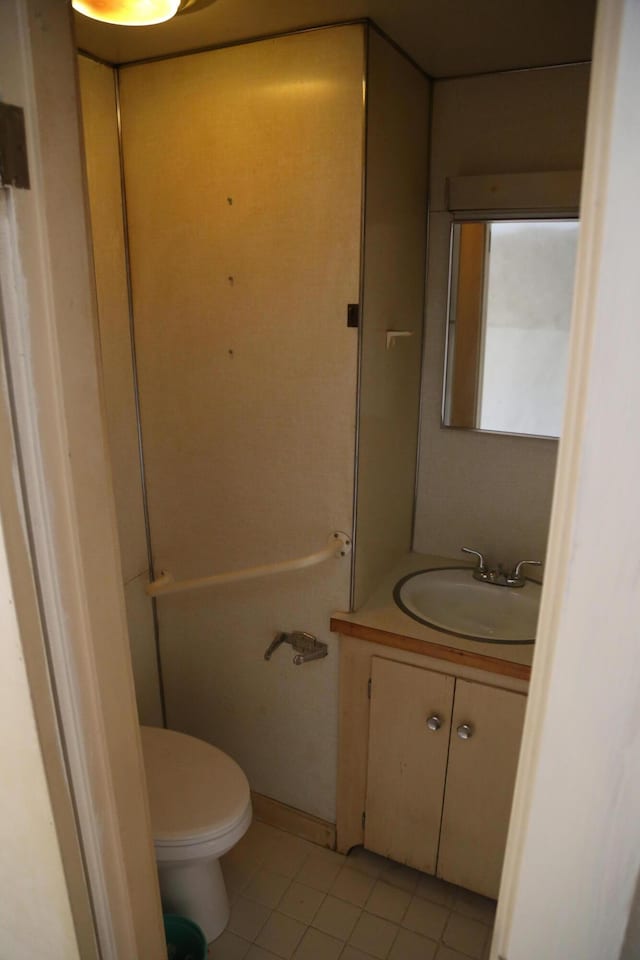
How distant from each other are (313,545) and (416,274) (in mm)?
848

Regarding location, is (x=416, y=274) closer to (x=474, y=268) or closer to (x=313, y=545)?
(x=474, y=268)

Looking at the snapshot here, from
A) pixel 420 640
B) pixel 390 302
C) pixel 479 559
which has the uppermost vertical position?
pixel 390 302

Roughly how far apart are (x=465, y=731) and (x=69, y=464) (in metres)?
1.31

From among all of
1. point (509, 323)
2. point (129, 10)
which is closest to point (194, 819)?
point (509, 323)

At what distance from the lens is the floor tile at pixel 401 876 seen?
1.95m

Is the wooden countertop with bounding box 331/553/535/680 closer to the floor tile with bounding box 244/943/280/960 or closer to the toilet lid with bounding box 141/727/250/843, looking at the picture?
the toilet lid with bounding box 141/727/250/843

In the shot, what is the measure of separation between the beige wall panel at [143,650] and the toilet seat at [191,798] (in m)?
0.24

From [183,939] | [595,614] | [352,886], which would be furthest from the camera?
[352,886]

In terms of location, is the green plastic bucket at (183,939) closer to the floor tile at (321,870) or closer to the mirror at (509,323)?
the floor tile at (321,870)

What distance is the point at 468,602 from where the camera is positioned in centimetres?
196

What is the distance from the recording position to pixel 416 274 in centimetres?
189

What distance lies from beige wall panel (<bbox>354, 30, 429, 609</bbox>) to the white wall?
663mm

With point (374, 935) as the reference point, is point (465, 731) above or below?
above

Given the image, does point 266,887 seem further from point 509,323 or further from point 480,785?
point 509,323
